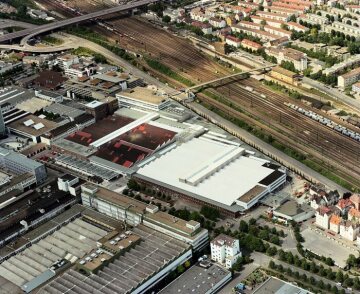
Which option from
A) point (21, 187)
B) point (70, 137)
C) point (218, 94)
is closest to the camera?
point (21, 187)

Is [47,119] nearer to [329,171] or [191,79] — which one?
[191,79]

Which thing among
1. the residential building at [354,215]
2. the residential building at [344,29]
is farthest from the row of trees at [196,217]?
the residential building at [344,29]

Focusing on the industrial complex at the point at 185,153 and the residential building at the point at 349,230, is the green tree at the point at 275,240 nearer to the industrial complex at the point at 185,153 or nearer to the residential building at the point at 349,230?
the industrial complex at the point at 185,153

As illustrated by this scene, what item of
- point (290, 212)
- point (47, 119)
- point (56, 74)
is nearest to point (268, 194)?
point (290, 212)

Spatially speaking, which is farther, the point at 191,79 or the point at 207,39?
the point at 207,39

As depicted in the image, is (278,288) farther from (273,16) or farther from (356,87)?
(273,16)

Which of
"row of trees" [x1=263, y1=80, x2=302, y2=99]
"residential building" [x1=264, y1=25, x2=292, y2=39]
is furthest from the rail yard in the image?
"residential building" [x1=264, y1=25, x2=292, y2=39]
